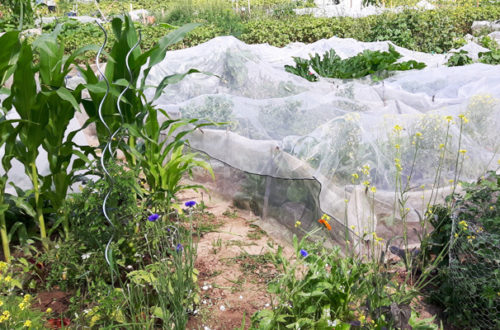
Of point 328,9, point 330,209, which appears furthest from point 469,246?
point 328,9

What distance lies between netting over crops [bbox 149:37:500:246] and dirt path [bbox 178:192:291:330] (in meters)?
0.22

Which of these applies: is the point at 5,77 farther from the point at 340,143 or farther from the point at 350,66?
the point at 350,66

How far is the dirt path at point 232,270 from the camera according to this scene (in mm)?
2498

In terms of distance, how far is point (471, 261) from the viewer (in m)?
2.43

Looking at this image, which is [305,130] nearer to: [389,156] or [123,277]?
[389,156]

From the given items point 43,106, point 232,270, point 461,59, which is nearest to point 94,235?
point 43,106

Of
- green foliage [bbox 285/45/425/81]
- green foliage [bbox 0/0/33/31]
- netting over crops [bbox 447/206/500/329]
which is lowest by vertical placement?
netting over crops [bbox 447/206/500/329]

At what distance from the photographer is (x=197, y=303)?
8.04ft

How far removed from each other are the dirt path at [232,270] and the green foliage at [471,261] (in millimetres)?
970

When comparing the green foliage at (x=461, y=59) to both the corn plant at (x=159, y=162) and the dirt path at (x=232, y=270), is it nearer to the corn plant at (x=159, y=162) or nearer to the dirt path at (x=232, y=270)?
the dirt path at (x=232, y=270)


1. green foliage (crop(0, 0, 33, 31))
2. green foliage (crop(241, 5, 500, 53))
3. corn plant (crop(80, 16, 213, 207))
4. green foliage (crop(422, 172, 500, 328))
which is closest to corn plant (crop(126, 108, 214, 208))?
corn plant (crop(80, 16, 213, 207))

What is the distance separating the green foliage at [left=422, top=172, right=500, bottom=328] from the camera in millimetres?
2307

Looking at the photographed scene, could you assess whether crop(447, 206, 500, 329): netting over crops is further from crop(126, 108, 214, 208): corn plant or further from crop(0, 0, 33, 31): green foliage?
crop(0, 0, 33, 31): green foliage

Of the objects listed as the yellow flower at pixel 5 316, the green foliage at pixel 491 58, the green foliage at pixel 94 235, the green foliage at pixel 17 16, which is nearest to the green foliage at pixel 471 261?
the green foliage at pixel 94 235
